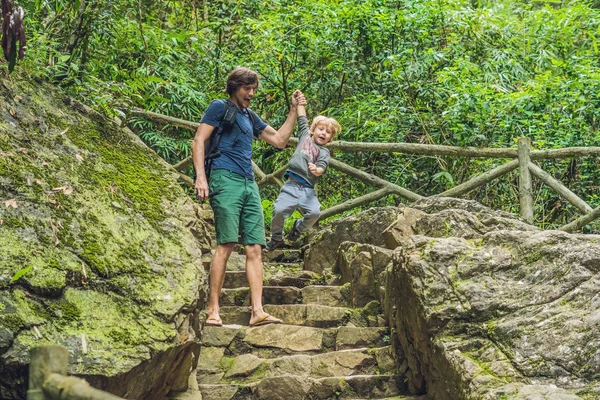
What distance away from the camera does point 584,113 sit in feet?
25.8

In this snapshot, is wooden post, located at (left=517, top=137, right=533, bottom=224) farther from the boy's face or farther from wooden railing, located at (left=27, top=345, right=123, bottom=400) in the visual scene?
wooden railing, located at (left=27, top=345, right=123, bottom=400)

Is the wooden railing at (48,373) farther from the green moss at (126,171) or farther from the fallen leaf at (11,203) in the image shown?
the green moss at (126,171)

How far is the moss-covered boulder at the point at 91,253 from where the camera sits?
3.21 m

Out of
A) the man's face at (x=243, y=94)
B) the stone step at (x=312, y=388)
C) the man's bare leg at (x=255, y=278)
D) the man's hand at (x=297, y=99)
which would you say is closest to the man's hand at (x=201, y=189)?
the man's bare leg at (x=255, y=278)

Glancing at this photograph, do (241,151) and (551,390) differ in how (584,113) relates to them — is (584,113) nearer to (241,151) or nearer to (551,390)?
(241,151)

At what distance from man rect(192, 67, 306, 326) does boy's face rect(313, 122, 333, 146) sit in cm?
112

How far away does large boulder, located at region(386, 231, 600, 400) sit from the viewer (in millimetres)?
3537

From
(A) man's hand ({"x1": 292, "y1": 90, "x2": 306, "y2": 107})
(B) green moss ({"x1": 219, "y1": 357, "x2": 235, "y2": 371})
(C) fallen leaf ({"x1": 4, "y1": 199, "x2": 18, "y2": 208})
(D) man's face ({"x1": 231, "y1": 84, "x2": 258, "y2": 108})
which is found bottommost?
(B) green moss ({"x1": 219, "y1": 357, "x2": 235, "y2": 371})

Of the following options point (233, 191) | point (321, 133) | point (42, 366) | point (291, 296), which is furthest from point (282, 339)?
point (42, 366)

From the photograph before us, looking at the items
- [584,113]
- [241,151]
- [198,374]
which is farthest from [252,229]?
[584,113]

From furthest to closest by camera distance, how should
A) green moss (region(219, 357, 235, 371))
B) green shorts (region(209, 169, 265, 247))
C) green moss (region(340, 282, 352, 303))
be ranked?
1. green moss (region(340, 282, 352, 303))
2. green shorts (region(209, 169, 265, 247))
3. green moss (region(219, 357, 235, 371))

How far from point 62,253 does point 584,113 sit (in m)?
5.86

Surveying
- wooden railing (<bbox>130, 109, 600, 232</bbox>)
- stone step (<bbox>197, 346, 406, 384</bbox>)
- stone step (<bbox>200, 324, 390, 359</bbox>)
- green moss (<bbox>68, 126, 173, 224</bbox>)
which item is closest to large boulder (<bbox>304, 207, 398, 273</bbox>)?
wooden railing (<bbox>130, 109, 600, 232</bbox>)

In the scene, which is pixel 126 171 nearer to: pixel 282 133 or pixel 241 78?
pixel 241 78
